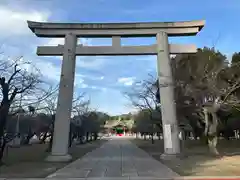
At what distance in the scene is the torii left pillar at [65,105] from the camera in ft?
57.1

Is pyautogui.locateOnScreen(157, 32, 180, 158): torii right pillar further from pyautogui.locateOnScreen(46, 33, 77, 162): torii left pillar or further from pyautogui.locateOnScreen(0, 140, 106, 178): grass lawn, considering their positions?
pyautogui.locateOnScreen(0, 140, 106, 178): grass lawn

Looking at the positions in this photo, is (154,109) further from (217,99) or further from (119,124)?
(119,124)

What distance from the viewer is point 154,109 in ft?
114

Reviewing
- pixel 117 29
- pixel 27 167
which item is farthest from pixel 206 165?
pixel 117 29

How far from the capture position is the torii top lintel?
1911 centimetres

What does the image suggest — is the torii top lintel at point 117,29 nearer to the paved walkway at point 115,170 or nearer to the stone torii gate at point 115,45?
the stone torii gate at point 115,45

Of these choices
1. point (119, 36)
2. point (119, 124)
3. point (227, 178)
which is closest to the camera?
point (227, 178)

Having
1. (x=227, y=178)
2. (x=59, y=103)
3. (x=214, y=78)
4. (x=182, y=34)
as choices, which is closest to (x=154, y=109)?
(x=214, y=78)

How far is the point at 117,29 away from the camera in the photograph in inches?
763

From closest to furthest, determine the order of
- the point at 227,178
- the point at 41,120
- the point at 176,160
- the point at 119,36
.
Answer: the point at 227,178
the point at 176,160
the point at 119,36
the point at 41,120

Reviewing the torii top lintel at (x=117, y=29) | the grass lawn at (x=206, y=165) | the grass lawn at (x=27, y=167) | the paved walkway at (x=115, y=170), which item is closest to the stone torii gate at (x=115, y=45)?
the torii top lintel at (x=117, y=29)

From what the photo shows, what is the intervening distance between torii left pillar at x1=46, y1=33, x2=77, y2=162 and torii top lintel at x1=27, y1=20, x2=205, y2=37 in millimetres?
620

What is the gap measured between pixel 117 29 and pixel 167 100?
5.78 metres

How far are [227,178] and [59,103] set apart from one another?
11133 mm
